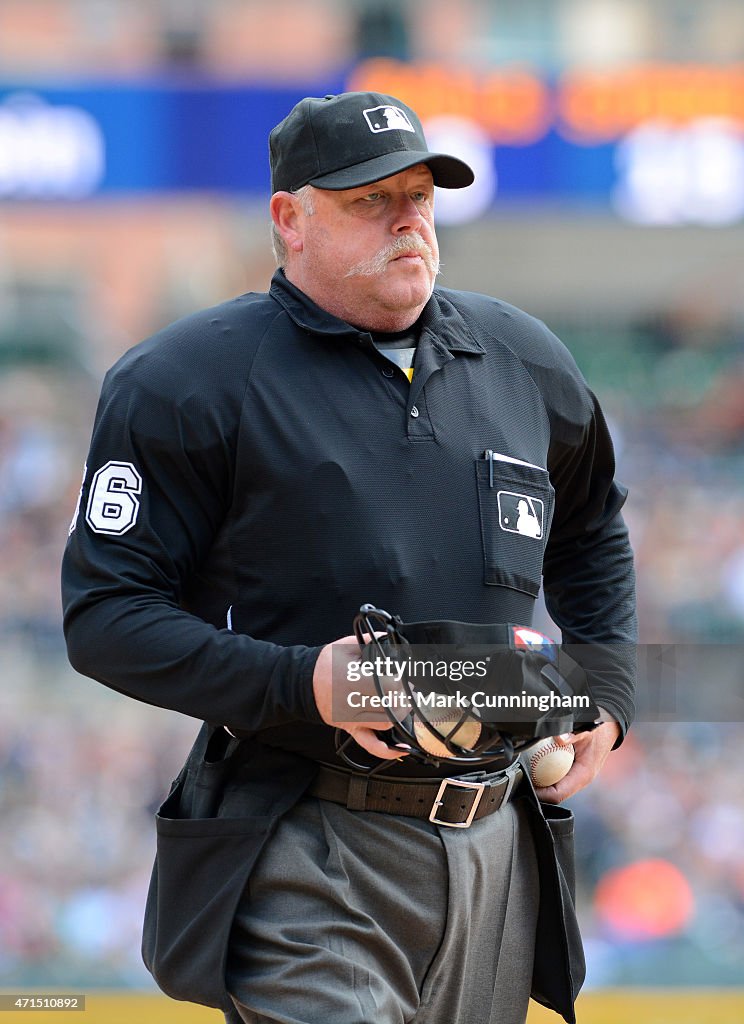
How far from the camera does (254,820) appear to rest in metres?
2.15

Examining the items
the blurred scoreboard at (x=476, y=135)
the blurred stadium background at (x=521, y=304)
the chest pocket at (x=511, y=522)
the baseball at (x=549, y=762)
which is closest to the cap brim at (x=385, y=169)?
the chest pocket at (x=511, y=522)

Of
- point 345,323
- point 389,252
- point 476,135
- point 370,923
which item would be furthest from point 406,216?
point 476,135

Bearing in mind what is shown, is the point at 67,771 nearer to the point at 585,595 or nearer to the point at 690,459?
the point at 690,459

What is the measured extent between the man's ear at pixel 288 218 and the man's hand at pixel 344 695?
70cm

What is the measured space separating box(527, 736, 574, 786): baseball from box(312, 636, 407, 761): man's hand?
447 mm

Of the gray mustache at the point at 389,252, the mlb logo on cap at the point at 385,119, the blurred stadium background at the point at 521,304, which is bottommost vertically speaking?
the blurred stadium background at the point at 521,304

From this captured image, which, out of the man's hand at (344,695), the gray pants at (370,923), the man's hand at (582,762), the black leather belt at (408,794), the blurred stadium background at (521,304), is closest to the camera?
the man's hand at (344,695)

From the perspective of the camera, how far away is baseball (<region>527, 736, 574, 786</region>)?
238cm

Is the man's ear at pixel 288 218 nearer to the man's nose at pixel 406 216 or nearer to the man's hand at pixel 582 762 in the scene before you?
the man's nose at pixel 406 216

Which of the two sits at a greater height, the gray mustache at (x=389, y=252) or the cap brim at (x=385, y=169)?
the cap brim at (x=385, y=169)

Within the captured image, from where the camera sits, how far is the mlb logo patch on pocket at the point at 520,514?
2.26 metres

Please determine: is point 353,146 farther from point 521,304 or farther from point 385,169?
point 521,304

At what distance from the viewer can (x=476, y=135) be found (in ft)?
34.2

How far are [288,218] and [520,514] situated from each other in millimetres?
587
